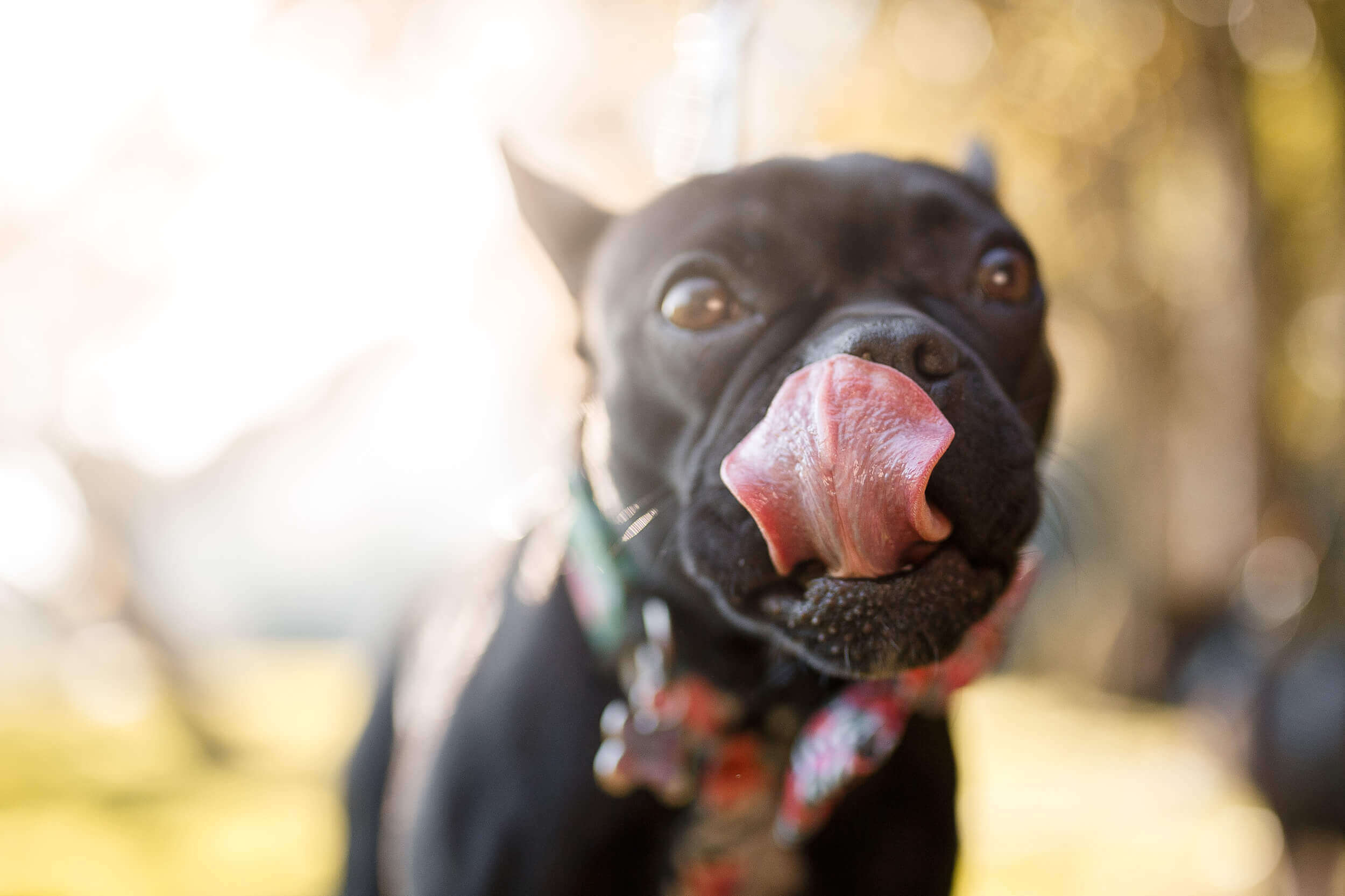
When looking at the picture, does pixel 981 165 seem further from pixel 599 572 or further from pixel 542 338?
pixel 542 338

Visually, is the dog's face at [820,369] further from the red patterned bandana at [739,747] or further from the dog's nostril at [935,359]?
the red patterned bandana at [739,747]

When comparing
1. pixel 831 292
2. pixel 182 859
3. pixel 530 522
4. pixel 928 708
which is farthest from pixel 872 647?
pixel 182 859

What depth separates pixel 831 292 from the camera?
111 centimetres

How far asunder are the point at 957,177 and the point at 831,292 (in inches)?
13.7

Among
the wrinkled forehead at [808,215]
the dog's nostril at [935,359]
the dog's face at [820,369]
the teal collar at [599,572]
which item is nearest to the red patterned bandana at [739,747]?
the teal collar at [599,572]

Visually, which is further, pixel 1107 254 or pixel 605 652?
pixel 1107 254

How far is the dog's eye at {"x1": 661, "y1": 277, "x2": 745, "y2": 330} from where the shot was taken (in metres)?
1.11

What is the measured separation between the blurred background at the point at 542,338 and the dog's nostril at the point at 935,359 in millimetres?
1476

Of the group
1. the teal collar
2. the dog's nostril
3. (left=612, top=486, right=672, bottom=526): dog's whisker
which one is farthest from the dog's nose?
the teal collar

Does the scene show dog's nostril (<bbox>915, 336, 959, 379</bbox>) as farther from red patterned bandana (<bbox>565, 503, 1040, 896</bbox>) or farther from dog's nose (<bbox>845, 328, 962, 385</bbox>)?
red patterned bandana (<bbox>565, 503, 1040, 896</bbox>)

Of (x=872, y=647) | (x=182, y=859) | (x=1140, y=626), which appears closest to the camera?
(x=872, y=647)

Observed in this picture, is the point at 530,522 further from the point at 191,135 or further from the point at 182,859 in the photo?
the point at 191,135

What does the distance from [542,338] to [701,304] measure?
10.2 feet

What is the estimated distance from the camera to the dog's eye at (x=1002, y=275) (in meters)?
1.16
